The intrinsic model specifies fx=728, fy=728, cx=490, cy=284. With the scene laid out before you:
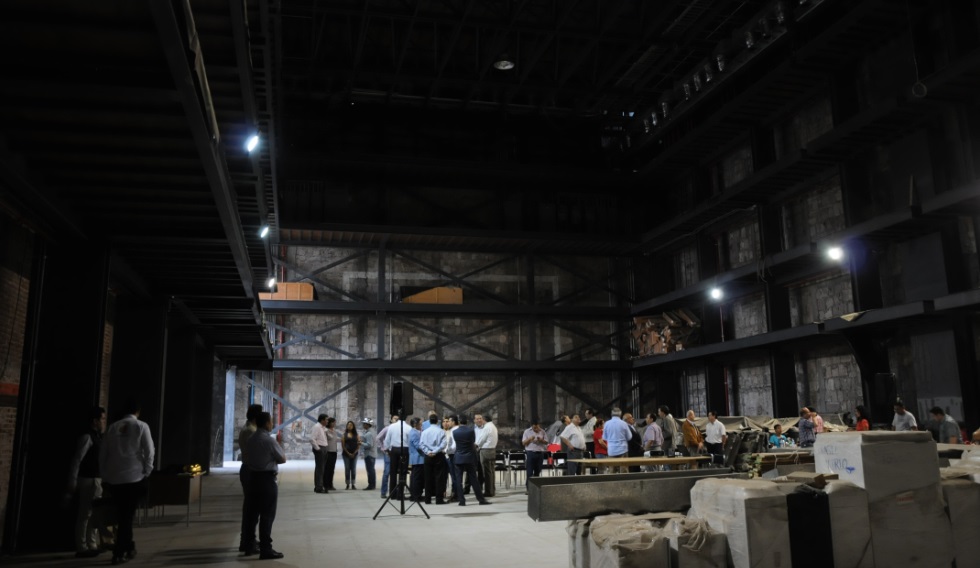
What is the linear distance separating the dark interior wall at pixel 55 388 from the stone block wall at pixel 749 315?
61.2 feet

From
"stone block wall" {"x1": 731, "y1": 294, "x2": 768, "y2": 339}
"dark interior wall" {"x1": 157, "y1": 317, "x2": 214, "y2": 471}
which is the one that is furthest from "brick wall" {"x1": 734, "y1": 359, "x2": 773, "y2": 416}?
"dark interior wall" {"x1": 157, "y1": 317, "x2": 214, "y2": 471}

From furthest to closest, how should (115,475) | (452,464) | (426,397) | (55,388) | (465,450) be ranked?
(426,397)
(452,464)
(465,450)
(55,388)
(115,475)

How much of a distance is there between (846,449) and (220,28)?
6.71 m

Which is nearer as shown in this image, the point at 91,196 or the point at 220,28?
the point at 220,28

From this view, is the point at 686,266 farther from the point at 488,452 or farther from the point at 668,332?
the point at 488,452

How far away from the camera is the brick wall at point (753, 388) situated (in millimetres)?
22078

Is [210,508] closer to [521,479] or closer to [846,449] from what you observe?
[521,479]

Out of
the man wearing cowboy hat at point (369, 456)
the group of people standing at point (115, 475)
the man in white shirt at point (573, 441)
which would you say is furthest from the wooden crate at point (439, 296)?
the group of people standing at point (115, 475)

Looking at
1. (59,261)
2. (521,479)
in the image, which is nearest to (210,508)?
(59,261)

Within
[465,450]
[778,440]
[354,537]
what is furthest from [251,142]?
[778,440]

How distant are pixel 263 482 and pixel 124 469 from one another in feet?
4.46

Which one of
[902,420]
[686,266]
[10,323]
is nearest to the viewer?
[10,323]

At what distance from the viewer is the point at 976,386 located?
1459 cm

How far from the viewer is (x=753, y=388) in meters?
22.8
